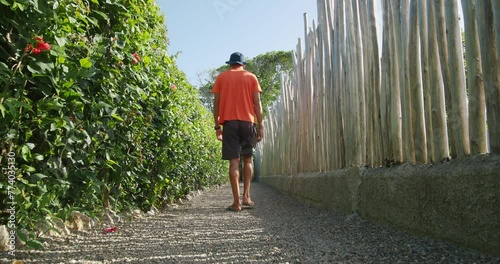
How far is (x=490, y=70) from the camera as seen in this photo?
1.70 meters

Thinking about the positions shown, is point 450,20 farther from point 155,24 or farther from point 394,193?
point 155,24

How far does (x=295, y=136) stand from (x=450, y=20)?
176 inches

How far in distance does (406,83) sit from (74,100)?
1754mm

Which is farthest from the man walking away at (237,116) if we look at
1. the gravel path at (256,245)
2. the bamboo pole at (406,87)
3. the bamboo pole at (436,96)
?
the bamboo pole at (436,96)

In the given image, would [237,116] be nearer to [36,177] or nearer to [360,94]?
[360,94]

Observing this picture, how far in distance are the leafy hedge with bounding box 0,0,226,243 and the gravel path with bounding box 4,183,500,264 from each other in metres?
0.24

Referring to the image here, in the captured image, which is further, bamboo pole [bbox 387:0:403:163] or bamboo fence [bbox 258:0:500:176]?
bamboo pole [bbox 387:0:403:163]

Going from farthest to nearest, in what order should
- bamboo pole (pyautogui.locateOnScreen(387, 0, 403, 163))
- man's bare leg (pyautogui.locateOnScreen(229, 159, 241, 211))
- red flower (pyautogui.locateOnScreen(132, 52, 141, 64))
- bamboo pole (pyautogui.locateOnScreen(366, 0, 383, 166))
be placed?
1. man's bare leg (pyautogui.locateOnScreen(229, 159, 241, 211))
2. red flower (pyautogui.locateOnScreen(132, 52, 141, 64))
3. bamboo pole (pyautogui.locateOnScreen(366, 0, 383, 166))
4. bamboo pole (pyautogui.locateOnScreen(387, 0, 403, 163))

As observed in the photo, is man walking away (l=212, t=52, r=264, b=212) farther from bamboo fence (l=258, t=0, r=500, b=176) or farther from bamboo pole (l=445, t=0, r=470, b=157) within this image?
bamboo pole (l=445, t=0, r=470, b=157)

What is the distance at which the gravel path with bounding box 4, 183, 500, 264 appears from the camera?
1970mm

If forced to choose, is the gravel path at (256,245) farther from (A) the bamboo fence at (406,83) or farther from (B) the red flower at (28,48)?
(B) the red flower at (28,48)

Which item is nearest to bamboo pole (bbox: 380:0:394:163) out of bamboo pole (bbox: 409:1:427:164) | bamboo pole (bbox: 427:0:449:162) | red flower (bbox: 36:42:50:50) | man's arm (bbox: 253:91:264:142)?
bamboo pole (bbox: 409:1:427:164)

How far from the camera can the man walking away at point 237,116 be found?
4645 mm

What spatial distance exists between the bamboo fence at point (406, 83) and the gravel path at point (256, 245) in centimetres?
45
